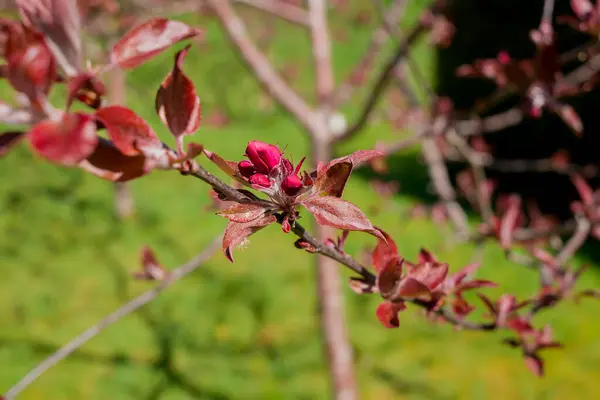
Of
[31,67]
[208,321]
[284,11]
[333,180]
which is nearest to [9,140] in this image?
[31,67]

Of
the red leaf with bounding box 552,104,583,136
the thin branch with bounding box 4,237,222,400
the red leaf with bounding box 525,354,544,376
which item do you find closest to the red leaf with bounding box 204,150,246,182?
the thin branch with bounding box 4,237,222,400

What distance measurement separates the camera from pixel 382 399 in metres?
3.38

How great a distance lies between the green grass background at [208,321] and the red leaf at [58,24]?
2368mm

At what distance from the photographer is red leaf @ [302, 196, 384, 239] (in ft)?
1.81

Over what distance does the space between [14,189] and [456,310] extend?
6.23 m

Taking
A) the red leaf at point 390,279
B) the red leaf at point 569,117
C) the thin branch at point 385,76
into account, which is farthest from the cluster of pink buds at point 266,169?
the thin branch at point 385,76

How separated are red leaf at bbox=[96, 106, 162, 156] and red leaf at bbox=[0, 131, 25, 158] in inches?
2.7

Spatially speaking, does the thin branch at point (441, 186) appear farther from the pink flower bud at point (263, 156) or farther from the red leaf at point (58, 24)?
the red leaf at point (58, 24)

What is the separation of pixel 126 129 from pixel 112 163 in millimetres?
42

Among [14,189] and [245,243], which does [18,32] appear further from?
[14,189]

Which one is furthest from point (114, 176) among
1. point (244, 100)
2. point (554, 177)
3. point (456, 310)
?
point (244, 100)

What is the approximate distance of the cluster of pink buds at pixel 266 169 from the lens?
1.79 ft

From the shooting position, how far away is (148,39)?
1.78 feet

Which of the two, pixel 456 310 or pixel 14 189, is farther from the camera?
pixel 14 189
